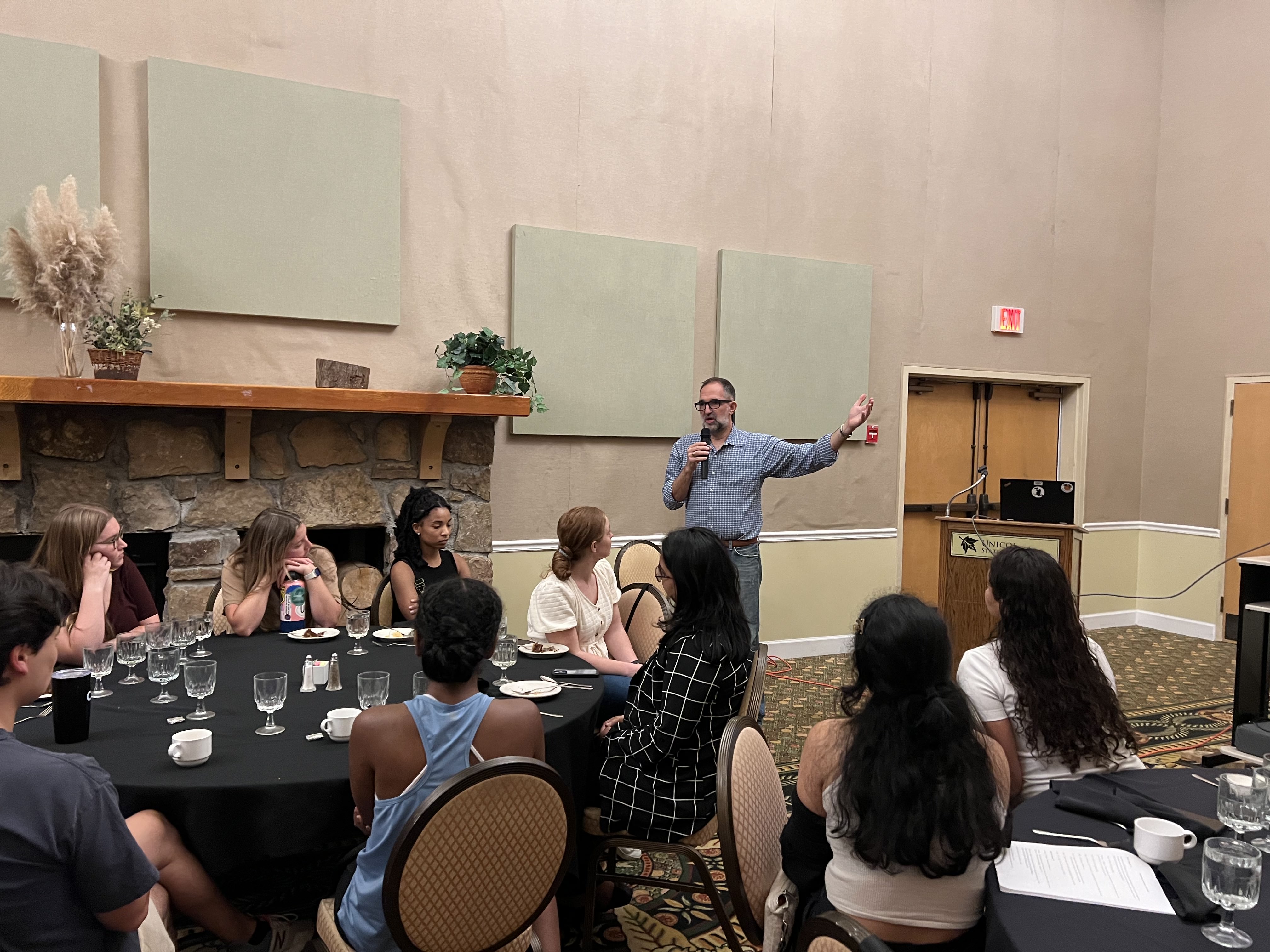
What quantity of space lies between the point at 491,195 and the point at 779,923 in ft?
13.9

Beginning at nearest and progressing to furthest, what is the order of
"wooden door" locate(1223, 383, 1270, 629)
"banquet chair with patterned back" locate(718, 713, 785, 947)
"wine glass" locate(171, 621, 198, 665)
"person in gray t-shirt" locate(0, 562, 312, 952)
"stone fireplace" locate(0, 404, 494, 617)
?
"person in gray t-shirt" locate(0, 562, 312, 952) < "banquet chair with patterned back" locate(718, 713, 785, 947) < "wine glass" locate(171, 621, 198, 665) < "stone fireplace" locate(0, 404, 494, 617) < "wooden door" locate(1223, 383, 1270, 629)

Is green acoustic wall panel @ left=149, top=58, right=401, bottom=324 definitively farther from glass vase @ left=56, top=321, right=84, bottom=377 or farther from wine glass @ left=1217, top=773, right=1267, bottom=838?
wine glass @ left=1217, top=773, right=1267, bottom=838

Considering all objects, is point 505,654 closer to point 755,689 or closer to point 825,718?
point 755,689

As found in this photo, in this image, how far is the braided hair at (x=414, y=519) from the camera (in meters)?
3.86

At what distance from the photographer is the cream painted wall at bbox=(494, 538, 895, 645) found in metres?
6.11

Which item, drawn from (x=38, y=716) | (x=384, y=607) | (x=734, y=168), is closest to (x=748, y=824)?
(x=38, y=716)

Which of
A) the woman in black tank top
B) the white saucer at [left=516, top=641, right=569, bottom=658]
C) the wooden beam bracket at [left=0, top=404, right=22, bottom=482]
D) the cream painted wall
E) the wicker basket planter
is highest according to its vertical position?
the wicker basket planter

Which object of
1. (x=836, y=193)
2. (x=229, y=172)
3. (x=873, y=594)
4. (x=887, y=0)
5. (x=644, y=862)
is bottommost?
(x=644, y=862)

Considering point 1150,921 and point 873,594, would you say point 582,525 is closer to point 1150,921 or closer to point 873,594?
point 1150,921

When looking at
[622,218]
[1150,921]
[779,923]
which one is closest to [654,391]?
[622,218]

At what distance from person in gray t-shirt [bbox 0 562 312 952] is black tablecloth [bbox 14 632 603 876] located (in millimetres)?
479

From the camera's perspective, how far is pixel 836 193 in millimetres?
6199

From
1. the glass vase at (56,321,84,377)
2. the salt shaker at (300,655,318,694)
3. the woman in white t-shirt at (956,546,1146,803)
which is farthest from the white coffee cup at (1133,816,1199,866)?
the glass vase at (56,321,84,377)

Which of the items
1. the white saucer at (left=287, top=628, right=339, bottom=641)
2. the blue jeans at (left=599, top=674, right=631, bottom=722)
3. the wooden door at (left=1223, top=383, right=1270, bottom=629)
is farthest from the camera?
the wooden door at (left=1223, top=383, right=1270, bottom=629)
